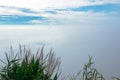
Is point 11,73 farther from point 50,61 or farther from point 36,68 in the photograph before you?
point 50,61

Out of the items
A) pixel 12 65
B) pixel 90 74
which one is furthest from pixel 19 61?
pixel 90 74

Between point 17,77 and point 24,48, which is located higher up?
point 24,48

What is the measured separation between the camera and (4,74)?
12.2 ft

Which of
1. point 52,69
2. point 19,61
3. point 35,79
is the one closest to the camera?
point 35,79

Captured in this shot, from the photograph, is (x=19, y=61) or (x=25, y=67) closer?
(x=25, y=67)

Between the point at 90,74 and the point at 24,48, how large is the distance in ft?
4.12

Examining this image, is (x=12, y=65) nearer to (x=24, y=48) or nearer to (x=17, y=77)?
(x=17, y=77)

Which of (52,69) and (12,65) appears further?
(52,69)

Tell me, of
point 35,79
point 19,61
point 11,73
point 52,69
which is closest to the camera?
point 35,79

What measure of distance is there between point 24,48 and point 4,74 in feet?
4.10

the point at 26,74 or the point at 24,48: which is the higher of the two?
the point at 24,48

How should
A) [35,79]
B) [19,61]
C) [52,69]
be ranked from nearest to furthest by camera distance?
[35,79] < [19,61] < [52,69]

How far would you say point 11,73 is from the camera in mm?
3725

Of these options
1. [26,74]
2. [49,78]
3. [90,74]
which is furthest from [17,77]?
[90,74]
